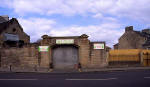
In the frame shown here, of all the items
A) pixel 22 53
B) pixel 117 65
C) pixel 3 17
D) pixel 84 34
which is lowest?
pixel 117 65

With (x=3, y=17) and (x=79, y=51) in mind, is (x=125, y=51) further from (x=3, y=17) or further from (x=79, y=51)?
(x=3, y=17)

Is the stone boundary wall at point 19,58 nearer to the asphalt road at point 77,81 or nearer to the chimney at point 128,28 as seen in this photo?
the asphalt road at point 77,81

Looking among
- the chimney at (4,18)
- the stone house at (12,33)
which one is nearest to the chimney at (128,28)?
the stone house at (12,33)

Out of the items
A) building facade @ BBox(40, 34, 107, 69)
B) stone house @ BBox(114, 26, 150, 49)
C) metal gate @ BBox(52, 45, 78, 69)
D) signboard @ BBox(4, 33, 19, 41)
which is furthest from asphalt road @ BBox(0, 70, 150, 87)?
stone house @ BBox(114, 26, 150, 49)

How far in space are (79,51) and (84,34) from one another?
7.16 ft

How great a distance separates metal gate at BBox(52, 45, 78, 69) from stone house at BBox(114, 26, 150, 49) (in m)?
29.2

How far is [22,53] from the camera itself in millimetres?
25531

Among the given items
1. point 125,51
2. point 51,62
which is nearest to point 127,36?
point 125,51

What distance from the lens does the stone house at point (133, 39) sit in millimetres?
50344

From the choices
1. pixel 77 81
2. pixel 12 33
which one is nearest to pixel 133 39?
pixel 12 33

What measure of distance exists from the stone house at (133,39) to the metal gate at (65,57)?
95.7 feet

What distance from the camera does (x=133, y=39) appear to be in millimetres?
52250

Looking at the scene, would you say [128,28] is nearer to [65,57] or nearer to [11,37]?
[11,37]

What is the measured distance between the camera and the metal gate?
2509 centimetres
